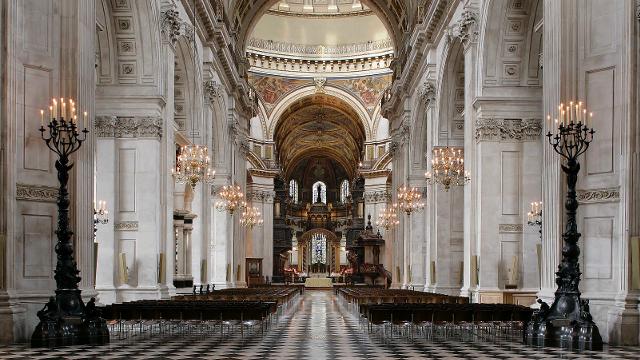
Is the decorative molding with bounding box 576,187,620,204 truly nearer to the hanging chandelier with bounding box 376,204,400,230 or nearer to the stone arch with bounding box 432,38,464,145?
the stone arch with bounding box 432,38,464,145

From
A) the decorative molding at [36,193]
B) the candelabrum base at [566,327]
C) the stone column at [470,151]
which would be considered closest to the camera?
the candelabrum base at [566,327]

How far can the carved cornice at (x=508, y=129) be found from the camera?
2323 cm

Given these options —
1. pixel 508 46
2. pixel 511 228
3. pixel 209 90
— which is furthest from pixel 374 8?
pixel 511 228

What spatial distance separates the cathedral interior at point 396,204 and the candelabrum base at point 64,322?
1.3 inches

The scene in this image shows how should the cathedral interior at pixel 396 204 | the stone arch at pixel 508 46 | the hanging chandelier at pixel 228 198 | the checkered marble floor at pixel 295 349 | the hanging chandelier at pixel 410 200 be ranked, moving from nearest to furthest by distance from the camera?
the checkered marble floor at pixel 295 349, the cathedral interior at pixel 396 204, the stone arch at pixel 508 46, the hanging chandelier at pixel 410 200, the hanging chandelier at pixel 228 198

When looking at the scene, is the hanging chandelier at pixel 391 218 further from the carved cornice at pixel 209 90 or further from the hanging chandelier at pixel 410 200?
the carved cornice at pixel 209 90

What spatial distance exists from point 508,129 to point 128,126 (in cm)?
1030

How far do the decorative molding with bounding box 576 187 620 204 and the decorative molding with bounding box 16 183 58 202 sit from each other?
9.68 meters

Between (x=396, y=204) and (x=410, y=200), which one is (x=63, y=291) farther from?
(x=396, y=204)

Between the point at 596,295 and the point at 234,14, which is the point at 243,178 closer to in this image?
the point at 234,14

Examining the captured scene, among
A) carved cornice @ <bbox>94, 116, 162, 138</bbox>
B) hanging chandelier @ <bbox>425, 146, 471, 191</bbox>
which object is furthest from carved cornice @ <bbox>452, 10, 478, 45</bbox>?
carved cornice @ <bbox>94, 116, 162, 138</bbox>

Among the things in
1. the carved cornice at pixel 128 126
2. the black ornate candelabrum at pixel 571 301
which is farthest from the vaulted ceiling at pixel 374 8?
the black ornate candelabrum at pixel 571 301

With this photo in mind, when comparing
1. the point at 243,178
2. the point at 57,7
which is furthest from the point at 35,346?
the point at 243,178

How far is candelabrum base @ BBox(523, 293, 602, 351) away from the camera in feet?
46.0
